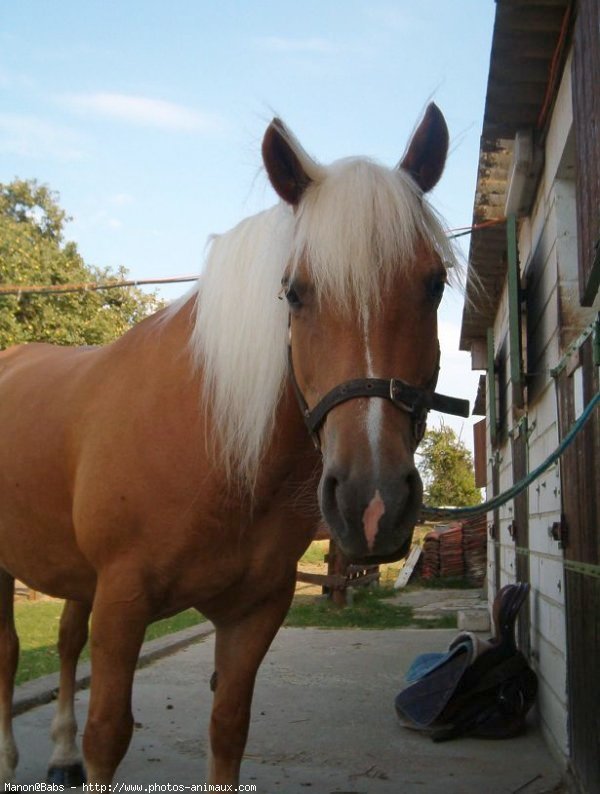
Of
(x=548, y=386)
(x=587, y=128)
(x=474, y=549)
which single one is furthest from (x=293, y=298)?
(x=474, y=549)

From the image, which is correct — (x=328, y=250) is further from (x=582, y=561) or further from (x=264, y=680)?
(x=264, y=680)

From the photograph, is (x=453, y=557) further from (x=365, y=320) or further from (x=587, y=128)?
(x=365, y=320)

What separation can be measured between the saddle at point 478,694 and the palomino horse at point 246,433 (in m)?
1.70

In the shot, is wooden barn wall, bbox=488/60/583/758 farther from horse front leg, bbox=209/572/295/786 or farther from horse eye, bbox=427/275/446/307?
horse eye, bbox=427/275/446/307

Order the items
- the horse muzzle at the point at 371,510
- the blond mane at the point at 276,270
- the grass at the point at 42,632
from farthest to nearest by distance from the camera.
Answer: the grass at the point at 42,632
the blond mane at the point at 276,270
the horse muzzle at the point at 371,510

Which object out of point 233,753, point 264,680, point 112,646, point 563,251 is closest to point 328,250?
point 112,646

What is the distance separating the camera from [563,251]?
343 centimetres

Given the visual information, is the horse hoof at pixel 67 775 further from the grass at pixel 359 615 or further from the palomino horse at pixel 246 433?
the grass at pixel 359 615

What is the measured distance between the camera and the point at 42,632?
341 inches

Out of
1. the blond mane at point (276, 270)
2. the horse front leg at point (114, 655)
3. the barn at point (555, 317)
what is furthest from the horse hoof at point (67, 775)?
the barn at point (555, 317)

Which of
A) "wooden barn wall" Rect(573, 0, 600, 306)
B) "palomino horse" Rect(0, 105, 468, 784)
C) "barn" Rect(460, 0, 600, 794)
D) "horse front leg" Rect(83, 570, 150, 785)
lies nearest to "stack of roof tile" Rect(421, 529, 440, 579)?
"barn" Rect(460, 0, 600, 794)

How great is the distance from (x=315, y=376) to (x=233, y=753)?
1.41 metres

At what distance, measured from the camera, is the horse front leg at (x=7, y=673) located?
3.30 m

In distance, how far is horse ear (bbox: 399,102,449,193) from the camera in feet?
7.04
